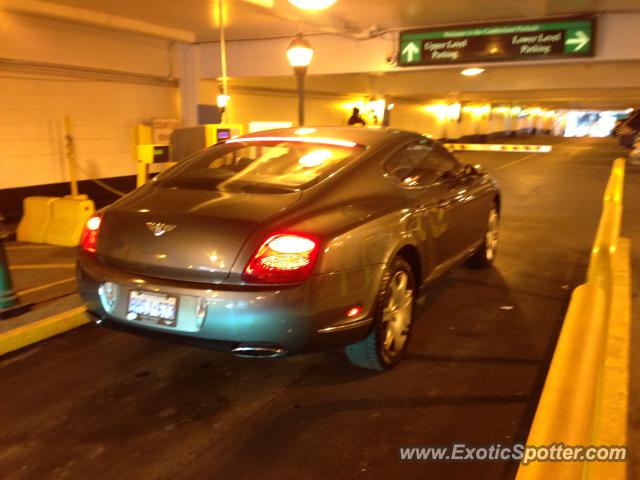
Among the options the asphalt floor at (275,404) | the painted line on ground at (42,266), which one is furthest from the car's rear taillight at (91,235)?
the painted line on ground at (42,266)

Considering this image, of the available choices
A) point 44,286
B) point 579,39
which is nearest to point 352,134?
point 44,286

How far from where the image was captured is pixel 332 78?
17.2 metres

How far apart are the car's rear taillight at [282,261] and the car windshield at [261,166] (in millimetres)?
547

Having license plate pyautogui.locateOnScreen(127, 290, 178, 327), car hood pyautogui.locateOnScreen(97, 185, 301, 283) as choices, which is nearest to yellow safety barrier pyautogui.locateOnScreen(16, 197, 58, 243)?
car hood pyautogui.locateOnScreen(97, 185, 301, 283)

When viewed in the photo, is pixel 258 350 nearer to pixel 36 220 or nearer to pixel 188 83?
pixel 36 220

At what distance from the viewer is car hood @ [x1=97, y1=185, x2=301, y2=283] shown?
10.0 feet

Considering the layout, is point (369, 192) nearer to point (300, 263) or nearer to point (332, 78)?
point (300, 263)

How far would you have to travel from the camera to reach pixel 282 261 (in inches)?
120

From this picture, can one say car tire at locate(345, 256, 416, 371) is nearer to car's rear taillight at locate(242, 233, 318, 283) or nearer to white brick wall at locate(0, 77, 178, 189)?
car's rear taillight at locate(242, 233, 318, 283)

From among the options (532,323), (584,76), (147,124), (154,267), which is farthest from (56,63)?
(584,76)

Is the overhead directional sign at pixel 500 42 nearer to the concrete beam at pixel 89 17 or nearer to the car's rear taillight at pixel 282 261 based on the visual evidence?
the concrete beam at pixel 89 17

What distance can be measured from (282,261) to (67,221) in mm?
5307

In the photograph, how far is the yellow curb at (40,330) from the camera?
4031mm

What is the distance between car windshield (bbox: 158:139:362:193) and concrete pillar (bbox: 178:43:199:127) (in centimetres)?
855
